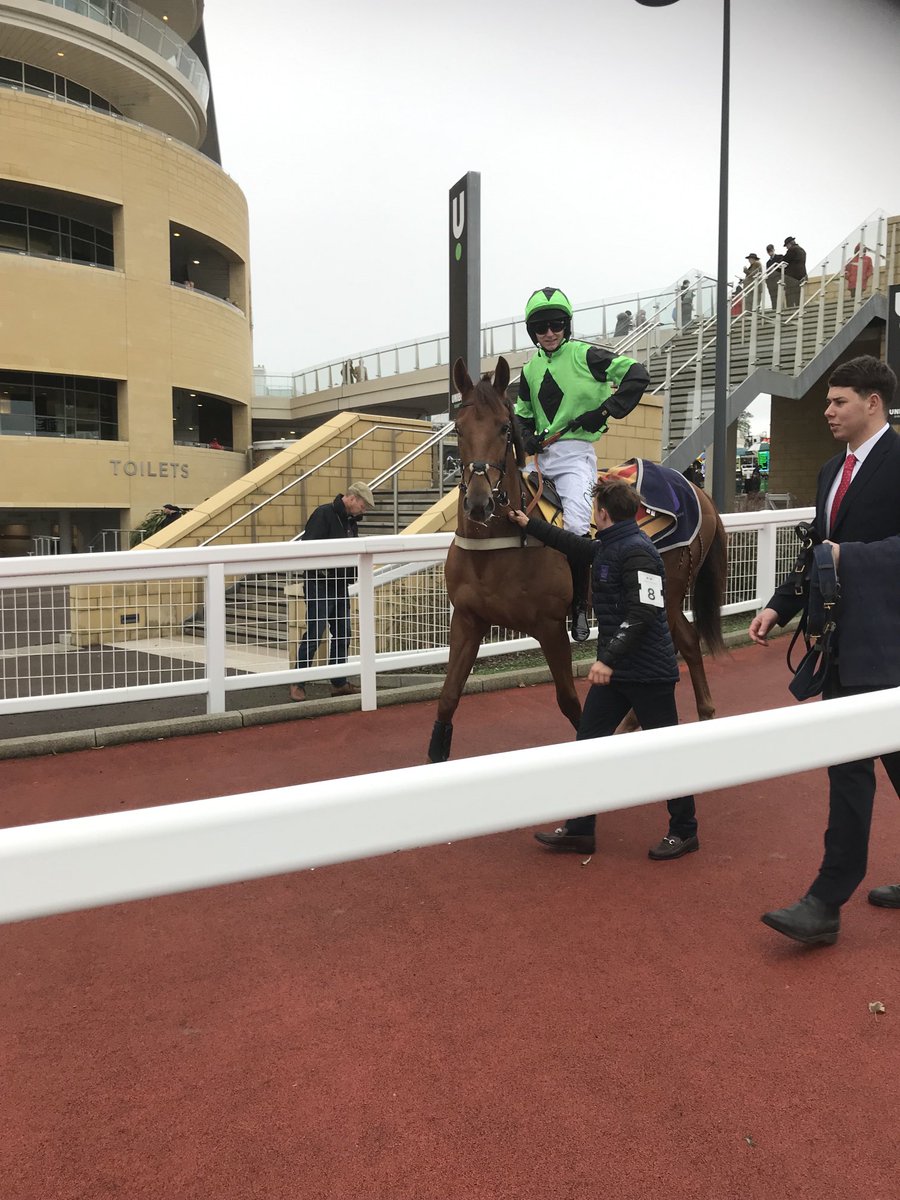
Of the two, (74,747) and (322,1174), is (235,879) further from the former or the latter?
(74,747)

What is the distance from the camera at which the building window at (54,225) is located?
22.0m

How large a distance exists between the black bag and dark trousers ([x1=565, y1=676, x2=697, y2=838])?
0.65m

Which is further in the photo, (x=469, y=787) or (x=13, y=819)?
(x=13, y=819)

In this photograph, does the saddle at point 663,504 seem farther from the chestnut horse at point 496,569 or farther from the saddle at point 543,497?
the chestnut horse at point 496,569

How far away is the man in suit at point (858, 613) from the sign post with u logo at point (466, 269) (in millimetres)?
5822

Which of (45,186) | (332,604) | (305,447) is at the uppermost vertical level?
(45,186)

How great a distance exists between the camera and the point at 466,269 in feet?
27.3

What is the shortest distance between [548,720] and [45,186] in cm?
2271

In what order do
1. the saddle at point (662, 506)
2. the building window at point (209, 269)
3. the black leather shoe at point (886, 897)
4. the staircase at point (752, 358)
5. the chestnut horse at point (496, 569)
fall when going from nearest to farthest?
the black leather shoe at point (886, 897) → the chestnut horse at point (496, 569) → the saddle at point (662, 506) → the staircase at point (752, 358) → the building window at point (209, 269)

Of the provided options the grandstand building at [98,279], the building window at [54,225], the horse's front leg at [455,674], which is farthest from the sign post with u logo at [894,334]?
the building window at [54,225]

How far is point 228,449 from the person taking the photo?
1105 inches

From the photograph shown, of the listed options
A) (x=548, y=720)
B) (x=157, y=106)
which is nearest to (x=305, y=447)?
(x=548, y=720)

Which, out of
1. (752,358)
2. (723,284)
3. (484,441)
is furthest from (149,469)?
(484,441)

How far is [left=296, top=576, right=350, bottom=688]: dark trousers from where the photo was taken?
6.45 metres
